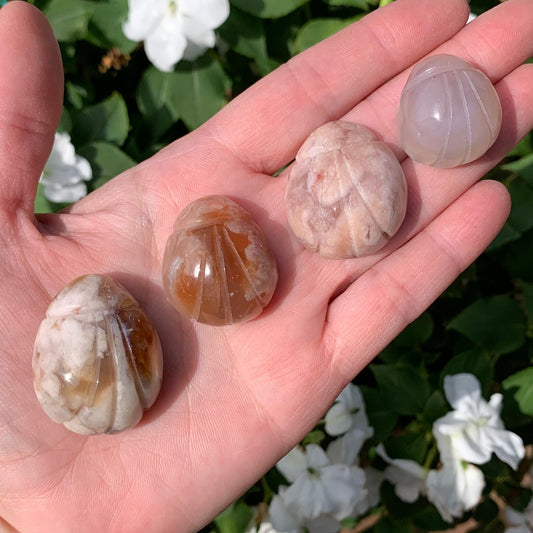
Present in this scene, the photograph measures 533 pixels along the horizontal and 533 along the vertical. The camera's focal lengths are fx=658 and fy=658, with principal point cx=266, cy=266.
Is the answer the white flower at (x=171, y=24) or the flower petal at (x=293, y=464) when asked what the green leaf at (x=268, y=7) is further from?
the flower petal at (x=293, y=464)

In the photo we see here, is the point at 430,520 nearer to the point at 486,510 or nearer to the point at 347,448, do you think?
the point at 486,510

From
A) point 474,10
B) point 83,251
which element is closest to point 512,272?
point 474,10

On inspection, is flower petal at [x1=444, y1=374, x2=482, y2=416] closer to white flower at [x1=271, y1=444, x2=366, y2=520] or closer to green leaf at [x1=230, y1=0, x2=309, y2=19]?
white flower at [x1=271, y1=444, x2=366, y2=520]

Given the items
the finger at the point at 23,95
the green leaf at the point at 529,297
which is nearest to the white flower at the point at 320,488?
the green leaf at the point at 529,297

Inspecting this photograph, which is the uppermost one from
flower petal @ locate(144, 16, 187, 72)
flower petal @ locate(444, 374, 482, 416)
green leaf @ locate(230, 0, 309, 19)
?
flower petal @ locate(144, 16, 187, 72)

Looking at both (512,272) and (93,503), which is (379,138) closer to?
(512,272)

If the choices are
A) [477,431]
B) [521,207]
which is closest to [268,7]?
[521,207]

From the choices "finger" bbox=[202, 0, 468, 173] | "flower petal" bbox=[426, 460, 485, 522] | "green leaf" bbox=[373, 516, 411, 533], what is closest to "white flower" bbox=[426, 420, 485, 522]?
"flower petal" bbox=[426, 460, 485, 522]
